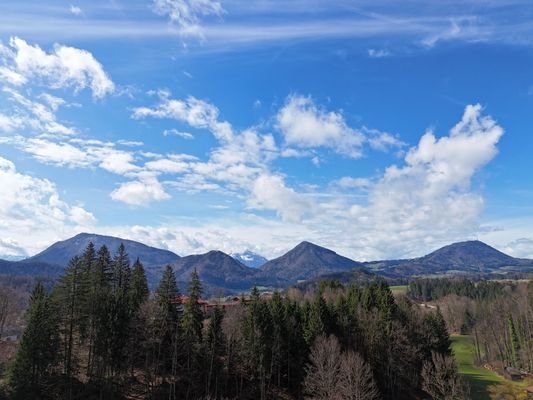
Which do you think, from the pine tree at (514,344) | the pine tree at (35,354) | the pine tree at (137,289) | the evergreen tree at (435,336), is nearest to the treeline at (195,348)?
the pine tree at (35,354)

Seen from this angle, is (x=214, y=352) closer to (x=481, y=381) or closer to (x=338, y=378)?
(x=338, y=378)

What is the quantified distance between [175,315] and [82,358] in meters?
16.7

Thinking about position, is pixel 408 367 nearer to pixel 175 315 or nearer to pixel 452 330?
pixel 175 315

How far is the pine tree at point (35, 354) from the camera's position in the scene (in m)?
53.0

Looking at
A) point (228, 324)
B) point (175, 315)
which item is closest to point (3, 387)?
point (175, 315)

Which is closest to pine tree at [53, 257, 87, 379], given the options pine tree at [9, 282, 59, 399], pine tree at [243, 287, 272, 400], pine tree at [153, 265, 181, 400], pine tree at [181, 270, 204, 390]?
pine tree at [9, 282, 59, 399]

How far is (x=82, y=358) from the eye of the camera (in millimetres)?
69750

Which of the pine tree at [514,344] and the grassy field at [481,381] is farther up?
the pine tree at [514,344]

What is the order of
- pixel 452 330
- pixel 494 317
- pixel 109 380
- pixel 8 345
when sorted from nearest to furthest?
1. pixel 109 380
2. pixel 8 345
3. pixel 494 317
4. pixel 452 330

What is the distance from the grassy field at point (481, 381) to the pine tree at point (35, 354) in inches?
2541

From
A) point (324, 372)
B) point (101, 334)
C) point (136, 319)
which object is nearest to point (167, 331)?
point (136, 319)

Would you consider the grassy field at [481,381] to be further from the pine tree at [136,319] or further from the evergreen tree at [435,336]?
the pine tree at [136,319]

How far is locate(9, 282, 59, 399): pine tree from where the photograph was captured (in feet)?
174

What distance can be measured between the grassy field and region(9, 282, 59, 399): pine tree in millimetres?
64554
